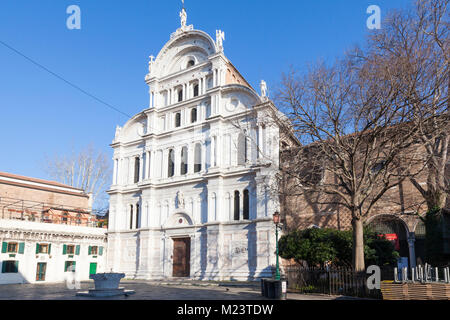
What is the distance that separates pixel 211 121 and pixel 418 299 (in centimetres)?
2074

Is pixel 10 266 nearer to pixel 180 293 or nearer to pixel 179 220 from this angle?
pixel 179 220

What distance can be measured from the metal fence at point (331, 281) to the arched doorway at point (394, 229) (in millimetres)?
5654

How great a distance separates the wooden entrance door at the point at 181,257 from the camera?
30375 millimetres

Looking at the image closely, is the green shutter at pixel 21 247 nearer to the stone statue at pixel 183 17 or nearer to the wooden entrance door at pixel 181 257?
the wooden entrance door at pixel 181 257

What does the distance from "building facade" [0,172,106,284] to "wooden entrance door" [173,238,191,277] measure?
26.9 feet

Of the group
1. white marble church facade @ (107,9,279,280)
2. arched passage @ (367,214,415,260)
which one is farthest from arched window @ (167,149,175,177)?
arched passage @ (367,214,415,260)

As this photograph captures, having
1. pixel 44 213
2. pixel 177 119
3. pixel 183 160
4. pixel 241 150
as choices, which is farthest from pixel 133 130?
pixel 241 150

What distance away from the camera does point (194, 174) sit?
31.5 m

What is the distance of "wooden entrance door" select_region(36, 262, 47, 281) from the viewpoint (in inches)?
1233

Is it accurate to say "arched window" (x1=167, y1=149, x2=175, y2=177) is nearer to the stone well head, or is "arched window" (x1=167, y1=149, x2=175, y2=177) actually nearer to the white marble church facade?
the white marble church facade

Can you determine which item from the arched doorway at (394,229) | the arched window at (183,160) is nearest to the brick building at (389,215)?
the arched doorway at (394,229)

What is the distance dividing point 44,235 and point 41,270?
111 inches

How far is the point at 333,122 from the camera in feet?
59.3
